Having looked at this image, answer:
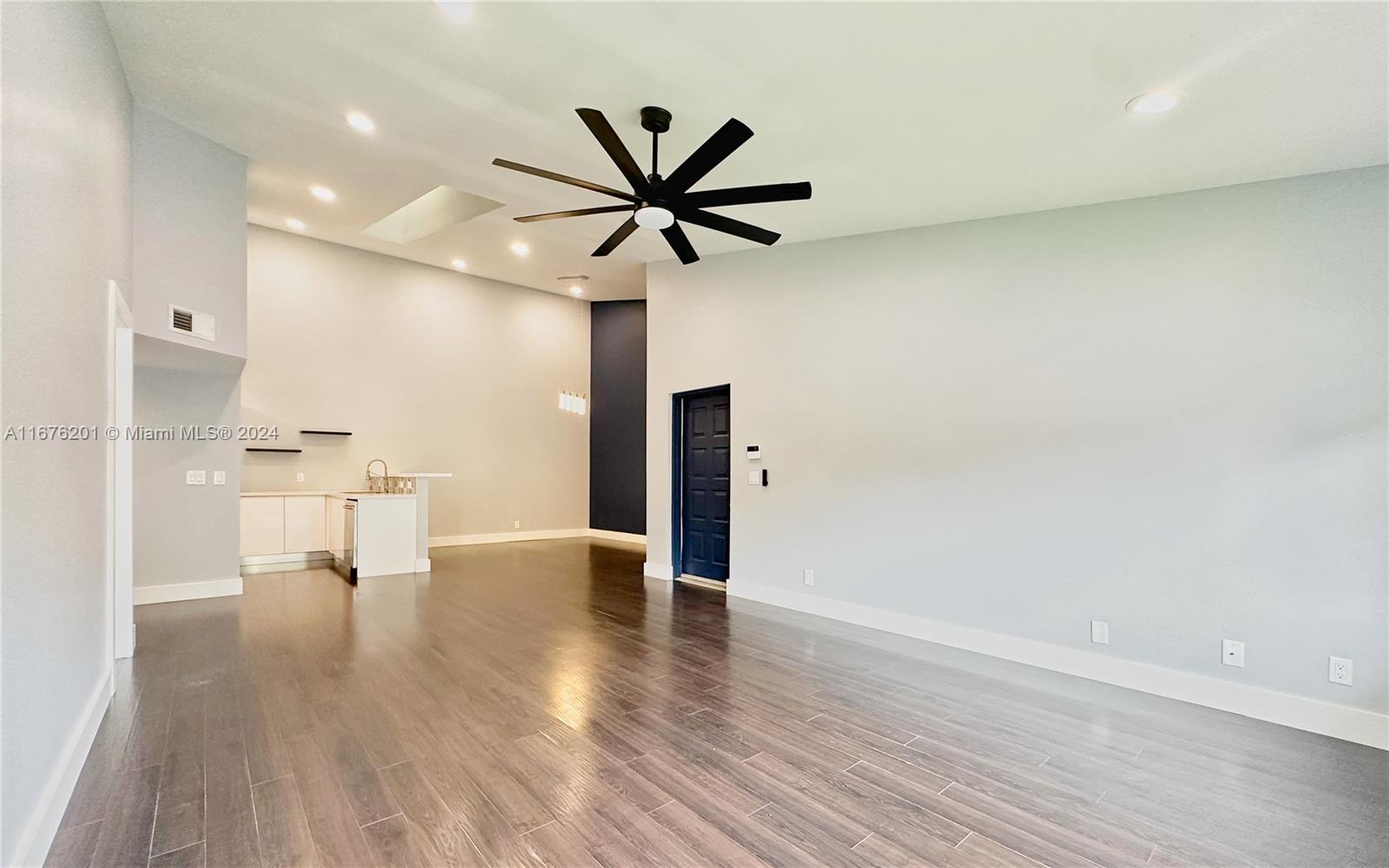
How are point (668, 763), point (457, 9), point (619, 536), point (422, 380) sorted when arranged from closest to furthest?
point (668, 763) → point (457, 9) → point (422, 380) → point (619, 536)

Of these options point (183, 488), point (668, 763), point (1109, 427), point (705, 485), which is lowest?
point (668, 763)

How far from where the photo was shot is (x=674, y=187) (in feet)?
10.6

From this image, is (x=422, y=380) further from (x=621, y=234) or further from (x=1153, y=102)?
(x=1153, y=102)

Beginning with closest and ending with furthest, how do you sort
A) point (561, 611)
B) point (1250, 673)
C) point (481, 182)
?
point (1250, 673) < point (481, 182) < point (561, 611)

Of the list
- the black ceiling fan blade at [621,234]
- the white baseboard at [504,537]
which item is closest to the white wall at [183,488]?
the white baseboard at [504,537]

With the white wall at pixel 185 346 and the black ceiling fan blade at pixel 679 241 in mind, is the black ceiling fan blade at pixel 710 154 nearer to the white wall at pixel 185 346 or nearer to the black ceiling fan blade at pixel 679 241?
the black ceiling fan blade at pixel 679 241

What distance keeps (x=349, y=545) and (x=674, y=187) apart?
5583 mm

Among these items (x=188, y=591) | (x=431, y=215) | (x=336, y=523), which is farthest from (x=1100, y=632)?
(x=336, y=523)

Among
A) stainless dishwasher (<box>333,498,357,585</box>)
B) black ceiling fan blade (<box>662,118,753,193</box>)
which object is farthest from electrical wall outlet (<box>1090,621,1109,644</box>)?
stainless dishwasher (<box>333,498,357,585</box>)

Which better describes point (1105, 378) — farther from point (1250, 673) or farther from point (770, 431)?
point (770, 431)

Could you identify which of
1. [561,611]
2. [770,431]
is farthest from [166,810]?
[770,431]

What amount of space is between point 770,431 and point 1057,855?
4008 mm

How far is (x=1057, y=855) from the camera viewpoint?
2.05 meters

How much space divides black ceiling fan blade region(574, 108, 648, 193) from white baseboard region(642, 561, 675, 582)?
4.38 metres
